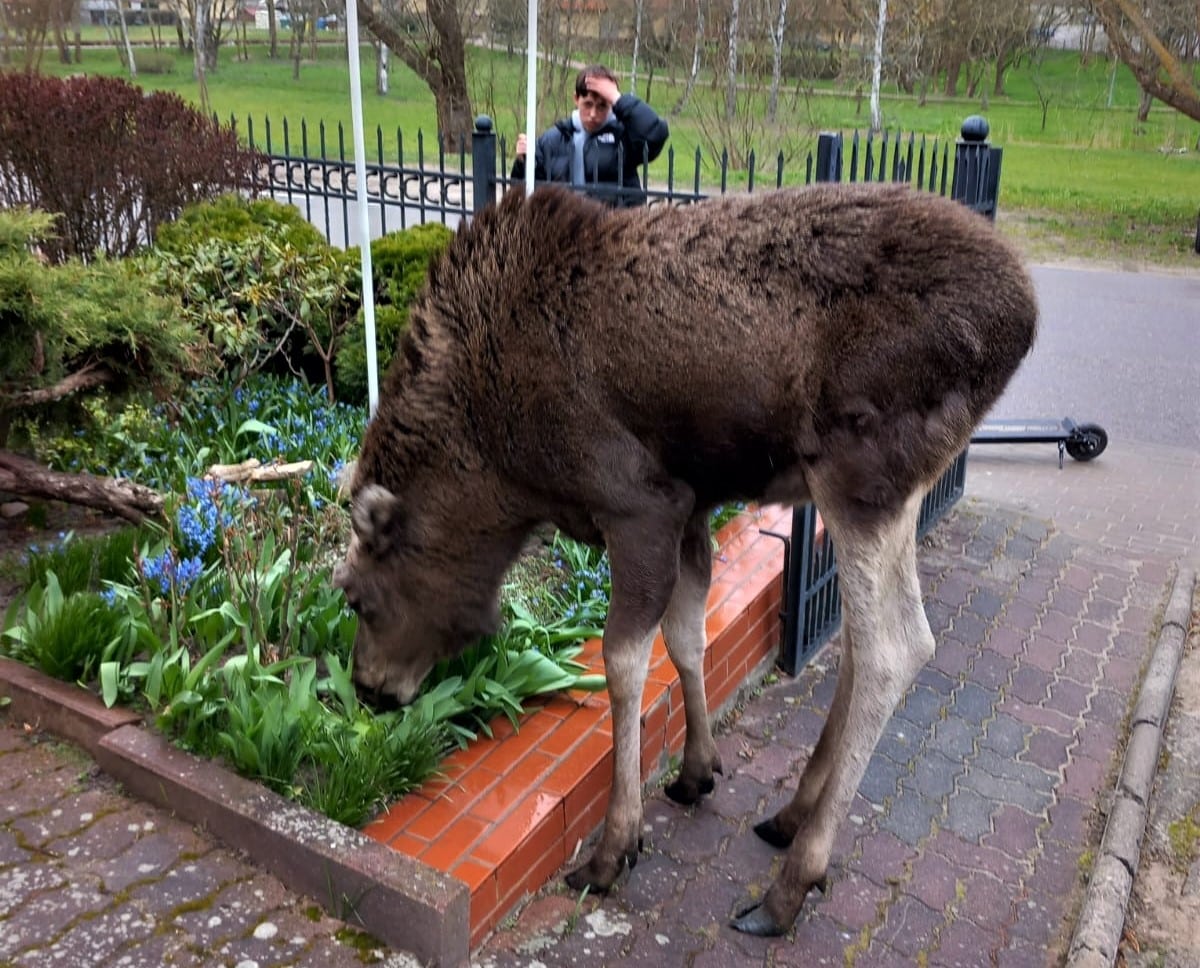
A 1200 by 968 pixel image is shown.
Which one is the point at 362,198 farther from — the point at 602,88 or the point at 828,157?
the point at 828,157

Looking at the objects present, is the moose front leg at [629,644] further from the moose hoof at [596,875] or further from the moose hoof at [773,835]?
the moose hoof at [773,835]

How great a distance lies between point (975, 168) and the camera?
5.48 metres

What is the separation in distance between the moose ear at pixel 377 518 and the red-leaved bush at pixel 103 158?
5366mm

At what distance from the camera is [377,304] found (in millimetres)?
6547

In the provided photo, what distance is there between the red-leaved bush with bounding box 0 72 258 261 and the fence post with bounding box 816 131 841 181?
543 cm

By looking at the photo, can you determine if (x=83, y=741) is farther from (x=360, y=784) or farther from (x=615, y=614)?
(x=615, y=614)

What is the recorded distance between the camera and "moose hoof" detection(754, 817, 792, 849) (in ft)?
12.0

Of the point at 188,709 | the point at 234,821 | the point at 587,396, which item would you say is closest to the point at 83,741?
the point at 188,709

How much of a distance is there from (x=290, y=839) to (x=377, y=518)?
950 mm

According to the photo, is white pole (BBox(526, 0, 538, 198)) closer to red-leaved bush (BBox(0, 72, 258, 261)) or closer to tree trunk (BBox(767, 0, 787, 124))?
red-leaved bush (BBox(0, 72, 258, 261))

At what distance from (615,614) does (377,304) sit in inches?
156

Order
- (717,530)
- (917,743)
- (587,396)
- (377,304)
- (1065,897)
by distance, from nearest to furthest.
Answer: (587,396) → (1065,897) → (917,743) → (717,530) → (377,304)

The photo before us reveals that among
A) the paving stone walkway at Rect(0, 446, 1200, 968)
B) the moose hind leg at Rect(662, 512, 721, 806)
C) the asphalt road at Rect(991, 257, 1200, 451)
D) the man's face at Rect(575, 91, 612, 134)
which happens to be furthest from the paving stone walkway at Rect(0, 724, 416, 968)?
the asphalt road at Rect(991, 257, 1200, 451)

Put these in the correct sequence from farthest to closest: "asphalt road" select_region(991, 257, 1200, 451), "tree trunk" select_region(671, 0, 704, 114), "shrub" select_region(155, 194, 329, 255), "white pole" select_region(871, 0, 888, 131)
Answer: "white pole" select_region(871, 0, 888, 131) < "tree trunk" select_region(671, 0, 704, 114) < "asphalt road" select_region(991, 257, 1200, 451) < "shrub" select_region(155, 194, 329, 255)
